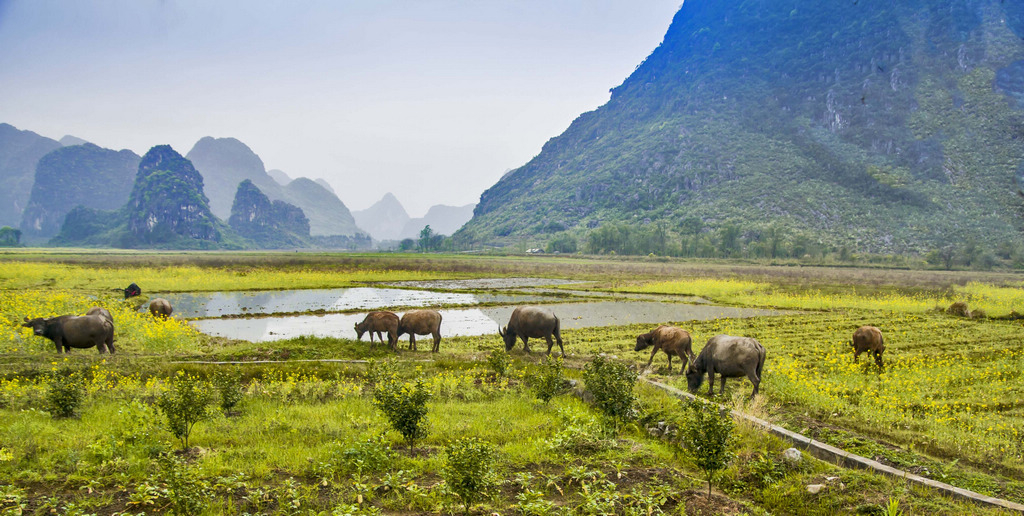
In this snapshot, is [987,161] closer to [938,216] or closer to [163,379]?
[938,216]

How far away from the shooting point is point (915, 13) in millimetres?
176875

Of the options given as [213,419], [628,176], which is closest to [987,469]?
[213,419]

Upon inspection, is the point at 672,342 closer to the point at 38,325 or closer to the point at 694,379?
the point at 694,379

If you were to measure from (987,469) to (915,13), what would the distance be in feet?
804

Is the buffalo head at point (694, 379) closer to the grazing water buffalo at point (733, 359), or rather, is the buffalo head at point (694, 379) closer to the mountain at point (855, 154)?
the grazing water buffalo at point (733, 359)

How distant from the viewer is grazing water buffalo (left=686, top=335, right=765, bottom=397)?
11.8 m

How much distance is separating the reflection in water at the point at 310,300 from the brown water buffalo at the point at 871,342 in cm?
2426

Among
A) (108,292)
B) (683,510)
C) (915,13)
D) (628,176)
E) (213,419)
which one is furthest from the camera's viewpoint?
(628,176)

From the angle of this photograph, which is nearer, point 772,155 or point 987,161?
point 987,161

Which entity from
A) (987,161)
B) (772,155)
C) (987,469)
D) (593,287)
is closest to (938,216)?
(987,161)

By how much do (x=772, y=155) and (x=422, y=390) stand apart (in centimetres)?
17053

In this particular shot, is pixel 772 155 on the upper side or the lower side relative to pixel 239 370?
upper

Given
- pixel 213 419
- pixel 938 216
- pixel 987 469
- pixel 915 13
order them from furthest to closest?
pixel 915 13 < pixel 938 216 < pixel 213 419 < pixel 987 469

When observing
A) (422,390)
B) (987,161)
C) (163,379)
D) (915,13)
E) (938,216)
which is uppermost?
(915,13)
